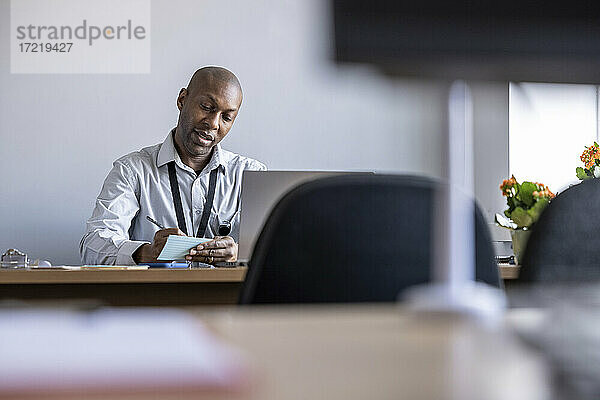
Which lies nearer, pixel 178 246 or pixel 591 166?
pixel 178 246

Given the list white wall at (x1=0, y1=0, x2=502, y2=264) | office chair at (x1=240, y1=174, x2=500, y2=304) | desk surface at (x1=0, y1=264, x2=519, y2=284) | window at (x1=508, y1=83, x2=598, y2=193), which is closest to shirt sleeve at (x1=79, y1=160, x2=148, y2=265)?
desk surface at (x1=0, y1=264, x2=519, y2=284)

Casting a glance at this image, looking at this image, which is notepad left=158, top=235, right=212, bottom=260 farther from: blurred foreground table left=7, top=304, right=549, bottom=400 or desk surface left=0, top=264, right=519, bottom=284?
blurred foreground table left=7, top=304, right=549, bottom=400

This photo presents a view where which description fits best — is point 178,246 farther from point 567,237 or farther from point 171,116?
point 171,116

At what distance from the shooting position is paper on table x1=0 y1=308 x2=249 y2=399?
1.26 ft

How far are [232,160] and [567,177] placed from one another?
2.11 metres

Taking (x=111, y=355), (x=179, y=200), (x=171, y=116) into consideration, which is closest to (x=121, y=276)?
(x=179, y=200)

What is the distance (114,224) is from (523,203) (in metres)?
1.56

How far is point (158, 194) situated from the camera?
11.2 feet

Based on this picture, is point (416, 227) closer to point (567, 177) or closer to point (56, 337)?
point (56, 337)

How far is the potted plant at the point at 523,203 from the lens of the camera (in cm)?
235

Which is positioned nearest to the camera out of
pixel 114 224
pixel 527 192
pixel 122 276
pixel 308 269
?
pixel 308 269

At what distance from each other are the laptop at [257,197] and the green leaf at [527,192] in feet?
1.87

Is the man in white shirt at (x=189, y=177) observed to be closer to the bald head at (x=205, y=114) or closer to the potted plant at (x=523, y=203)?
the bald head at (x=205, y=114)

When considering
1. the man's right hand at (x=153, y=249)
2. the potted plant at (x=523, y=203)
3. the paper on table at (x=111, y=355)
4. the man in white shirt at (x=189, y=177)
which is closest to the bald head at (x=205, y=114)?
the man in white shirt at (x=189, y=177)
